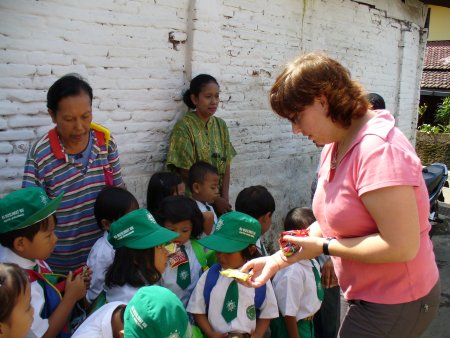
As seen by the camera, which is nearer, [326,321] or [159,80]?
[326,321]

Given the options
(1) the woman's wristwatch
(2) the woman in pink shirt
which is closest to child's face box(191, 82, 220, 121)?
(2) the woman in pink shirt

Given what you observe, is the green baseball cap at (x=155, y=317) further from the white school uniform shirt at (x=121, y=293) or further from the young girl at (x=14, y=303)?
the white school uniform shirt at (x=121, y=293)

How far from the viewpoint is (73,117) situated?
8.52ft

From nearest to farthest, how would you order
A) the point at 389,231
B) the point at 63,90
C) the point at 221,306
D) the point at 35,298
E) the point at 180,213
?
the point at 389,231
the point at 35,298
the point at 221,306
the point at 63,90
the point at 180,213

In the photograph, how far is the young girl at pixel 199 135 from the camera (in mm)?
3732

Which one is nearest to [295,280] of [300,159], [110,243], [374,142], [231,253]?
[231,253]

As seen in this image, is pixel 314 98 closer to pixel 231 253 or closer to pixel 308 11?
pixel 231 253

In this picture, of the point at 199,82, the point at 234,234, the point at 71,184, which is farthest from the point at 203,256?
the point at 199,82

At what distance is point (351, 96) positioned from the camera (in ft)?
5.85

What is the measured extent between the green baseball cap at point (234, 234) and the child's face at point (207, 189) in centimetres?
90

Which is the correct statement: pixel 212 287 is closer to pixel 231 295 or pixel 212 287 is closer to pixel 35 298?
pixel 231 295

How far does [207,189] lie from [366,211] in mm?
1885

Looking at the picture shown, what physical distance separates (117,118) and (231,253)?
1.65 metres

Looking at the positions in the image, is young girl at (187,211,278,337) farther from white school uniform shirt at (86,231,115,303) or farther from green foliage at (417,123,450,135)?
green foliage at (417,123,450,135)
